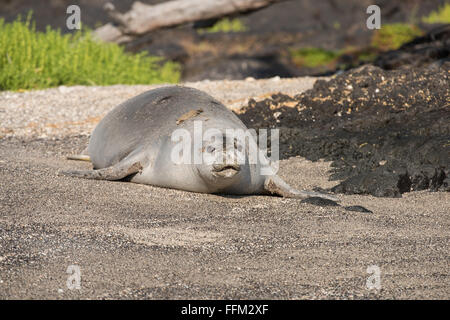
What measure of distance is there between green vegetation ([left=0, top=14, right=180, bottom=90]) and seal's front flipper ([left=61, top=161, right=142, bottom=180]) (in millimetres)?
4869

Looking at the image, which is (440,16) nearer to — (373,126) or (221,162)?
(373,126)

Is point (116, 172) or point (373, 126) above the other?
point (373, 126)

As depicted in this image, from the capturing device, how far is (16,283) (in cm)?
284

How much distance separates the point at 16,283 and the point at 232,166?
1662 mm

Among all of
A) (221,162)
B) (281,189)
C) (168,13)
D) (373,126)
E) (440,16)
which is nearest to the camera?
(221,162)

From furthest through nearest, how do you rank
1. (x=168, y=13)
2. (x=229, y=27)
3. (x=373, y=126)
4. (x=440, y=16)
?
(x=440, y=16) → (x=229, y=27) → (x=168, y=13) → (x=373, y=126)

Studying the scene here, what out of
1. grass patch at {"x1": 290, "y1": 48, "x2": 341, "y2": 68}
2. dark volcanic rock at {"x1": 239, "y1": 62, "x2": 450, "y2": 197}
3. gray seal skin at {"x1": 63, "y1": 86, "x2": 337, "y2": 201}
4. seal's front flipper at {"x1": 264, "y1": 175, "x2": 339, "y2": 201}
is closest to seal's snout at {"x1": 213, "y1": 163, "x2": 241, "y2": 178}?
gray seal skin at {"x1": 63, "y1": 86, "x2": 337, "y2": 201}

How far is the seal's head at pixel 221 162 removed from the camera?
13.5 feet

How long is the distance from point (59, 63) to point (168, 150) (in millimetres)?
5551

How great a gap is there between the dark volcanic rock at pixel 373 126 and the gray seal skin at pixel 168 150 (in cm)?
76

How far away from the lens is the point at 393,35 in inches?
561

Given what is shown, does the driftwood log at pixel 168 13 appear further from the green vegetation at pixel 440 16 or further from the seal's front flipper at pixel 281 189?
the green vegetation at pixel 440 16

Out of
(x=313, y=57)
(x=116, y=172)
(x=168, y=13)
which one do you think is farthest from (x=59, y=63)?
(x=313, y=57)

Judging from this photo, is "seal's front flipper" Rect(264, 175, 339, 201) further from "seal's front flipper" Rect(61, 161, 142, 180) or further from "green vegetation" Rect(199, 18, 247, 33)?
"green vegetation" Rect(199, 18, 247, 33)
